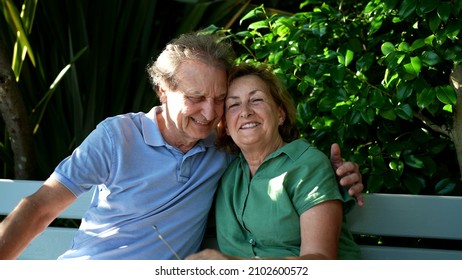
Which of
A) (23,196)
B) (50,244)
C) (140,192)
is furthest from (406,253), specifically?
(23,196)

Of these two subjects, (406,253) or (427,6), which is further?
(406,253)

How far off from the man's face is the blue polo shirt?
10cm

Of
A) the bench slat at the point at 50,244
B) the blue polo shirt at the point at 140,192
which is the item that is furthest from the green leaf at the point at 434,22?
the bench slat at the point at 50,244

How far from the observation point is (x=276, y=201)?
2281 mm

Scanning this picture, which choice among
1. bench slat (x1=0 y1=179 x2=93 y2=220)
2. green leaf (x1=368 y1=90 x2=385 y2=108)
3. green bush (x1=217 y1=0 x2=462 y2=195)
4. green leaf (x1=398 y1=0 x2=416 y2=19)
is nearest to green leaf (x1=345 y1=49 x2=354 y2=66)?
green bush (x1=217 y1=0 x2=462 y2=195)

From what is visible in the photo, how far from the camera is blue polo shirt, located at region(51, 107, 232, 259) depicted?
2.43m

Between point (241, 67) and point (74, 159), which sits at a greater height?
point (241, 67)

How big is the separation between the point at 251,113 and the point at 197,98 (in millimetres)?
A: 198

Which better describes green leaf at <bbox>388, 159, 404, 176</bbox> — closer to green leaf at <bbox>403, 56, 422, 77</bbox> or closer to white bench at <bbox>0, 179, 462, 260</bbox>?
white bench at <bbox>0, 179, 462, 260</bbox>

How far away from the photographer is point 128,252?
8.02 feet

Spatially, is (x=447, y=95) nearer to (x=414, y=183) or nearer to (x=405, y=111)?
(x=405, y=111)

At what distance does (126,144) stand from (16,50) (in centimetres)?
122
